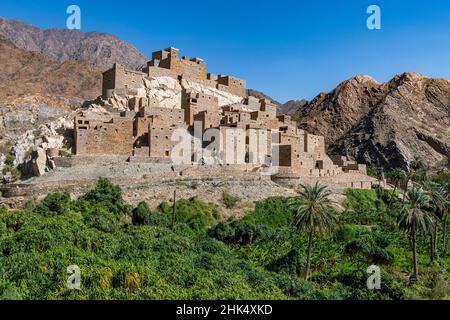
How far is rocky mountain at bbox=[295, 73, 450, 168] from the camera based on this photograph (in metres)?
94.4

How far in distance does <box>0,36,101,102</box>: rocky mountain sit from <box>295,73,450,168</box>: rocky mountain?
6002 cm

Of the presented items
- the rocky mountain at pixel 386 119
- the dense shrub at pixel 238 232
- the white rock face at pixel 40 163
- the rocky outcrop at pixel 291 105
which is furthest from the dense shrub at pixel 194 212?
the rocky outcrop at pixel 291 105

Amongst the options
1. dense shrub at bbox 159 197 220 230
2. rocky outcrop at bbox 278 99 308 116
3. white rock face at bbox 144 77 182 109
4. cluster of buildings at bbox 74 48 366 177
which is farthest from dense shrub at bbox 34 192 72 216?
rocky outcrop at bbox 278 99 308 116

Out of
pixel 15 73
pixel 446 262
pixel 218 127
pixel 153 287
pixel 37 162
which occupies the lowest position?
pixel 446 262

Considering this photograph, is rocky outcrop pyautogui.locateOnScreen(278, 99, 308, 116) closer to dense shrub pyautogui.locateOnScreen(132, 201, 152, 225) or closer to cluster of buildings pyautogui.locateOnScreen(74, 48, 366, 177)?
cluster of buildings pyautogui.locateOnScreen(74, 48, 366, 177)

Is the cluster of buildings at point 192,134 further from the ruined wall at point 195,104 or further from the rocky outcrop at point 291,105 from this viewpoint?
the rocky outcrop at point 291,105

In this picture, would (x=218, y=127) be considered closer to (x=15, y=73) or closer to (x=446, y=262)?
(x=446, y=262)

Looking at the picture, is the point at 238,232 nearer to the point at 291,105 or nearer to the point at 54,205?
the point at 54,205

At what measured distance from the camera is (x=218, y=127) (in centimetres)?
4669

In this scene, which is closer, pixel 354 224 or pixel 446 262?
pixel 446 262

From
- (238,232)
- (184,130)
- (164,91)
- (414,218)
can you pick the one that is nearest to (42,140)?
(184,130)
